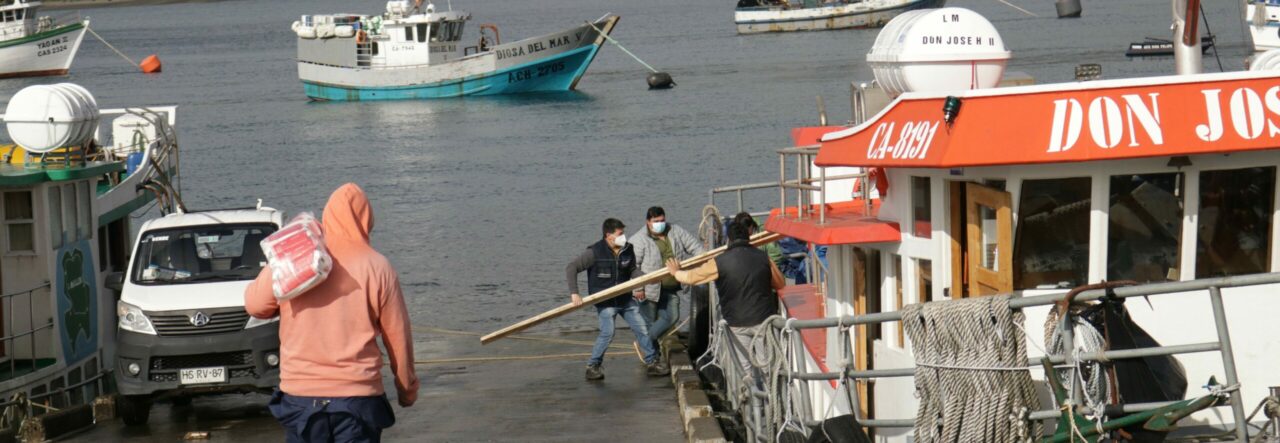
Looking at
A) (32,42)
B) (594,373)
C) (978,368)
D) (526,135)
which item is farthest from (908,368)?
(32,42)

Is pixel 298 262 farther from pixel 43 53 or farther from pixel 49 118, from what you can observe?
pixel 43 53

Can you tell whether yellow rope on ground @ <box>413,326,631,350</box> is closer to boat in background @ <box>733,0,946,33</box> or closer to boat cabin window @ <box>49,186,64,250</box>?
boat cabin window @ <box>49,186,64,250</box>

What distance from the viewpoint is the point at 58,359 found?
58.3 ft

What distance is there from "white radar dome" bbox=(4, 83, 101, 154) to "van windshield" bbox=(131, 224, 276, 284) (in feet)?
9.05

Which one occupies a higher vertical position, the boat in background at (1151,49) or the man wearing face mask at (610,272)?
the boat in background at (1151,49)

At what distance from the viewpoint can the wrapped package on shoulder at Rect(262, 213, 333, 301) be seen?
760 cm

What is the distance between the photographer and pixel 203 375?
49.9 feet

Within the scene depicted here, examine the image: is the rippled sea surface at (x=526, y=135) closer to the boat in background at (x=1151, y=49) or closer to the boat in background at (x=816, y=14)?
the boat in background at (x=1151, y=49)

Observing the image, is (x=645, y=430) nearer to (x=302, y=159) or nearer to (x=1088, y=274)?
(x=1088, y=274)

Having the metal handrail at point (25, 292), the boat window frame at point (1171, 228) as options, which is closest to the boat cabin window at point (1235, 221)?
the boat window frame at point (1171, 228)

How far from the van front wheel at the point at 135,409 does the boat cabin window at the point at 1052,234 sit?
891cm

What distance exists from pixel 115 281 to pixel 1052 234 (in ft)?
40.1

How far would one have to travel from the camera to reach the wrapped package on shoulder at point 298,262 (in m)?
7.60

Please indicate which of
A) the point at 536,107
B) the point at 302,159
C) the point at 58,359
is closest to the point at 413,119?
the point at 536,107
